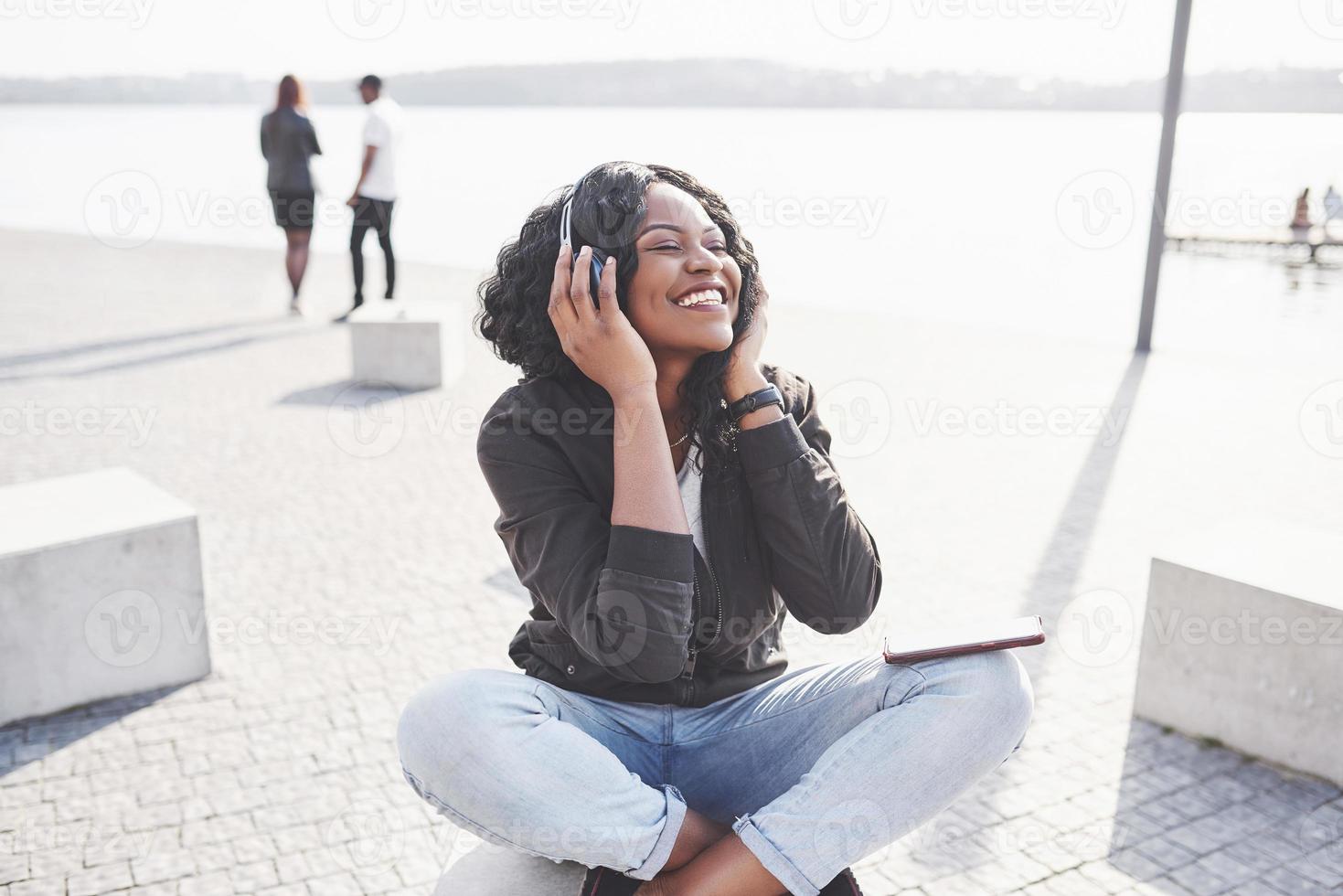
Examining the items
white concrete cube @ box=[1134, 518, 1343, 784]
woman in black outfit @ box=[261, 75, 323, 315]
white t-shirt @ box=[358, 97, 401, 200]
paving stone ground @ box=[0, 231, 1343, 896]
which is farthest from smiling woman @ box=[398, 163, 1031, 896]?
woman in black outfit @ box=[261, 75, 323, 315]

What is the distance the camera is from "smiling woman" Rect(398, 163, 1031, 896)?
81.5 inches

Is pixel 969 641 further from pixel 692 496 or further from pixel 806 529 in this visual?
pixel 692 496

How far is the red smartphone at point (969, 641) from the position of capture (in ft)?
7.18

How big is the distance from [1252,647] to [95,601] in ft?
12.3

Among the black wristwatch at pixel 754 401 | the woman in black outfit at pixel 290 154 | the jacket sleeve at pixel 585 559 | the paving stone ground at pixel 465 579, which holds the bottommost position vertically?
the paving stone ground at pixel 465 579

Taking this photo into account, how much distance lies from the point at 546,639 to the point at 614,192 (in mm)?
1002

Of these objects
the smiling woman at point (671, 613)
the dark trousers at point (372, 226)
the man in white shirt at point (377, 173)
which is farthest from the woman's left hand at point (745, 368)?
the dark trousers at point (372, 226)

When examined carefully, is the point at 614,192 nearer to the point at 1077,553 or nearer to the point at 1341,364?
the point at 1077,553

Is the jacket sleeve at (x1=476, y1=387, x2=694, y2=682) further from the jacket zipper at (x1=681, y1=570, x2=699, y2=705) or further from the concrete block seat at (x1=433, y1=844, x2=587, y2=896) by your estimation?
the concrete block seat at (x1=433, y1=844, x2=587, y2=896)

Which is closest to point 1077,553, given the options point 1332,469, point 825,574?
point 1332,469

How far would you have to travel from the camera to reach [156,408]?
8.05 metres

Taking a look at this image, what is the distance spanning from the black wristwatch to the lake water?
0.74 m

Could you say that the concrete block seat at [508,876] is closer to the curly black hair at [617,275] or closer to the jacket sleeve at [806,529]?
the jacket sleeve at [806,529]

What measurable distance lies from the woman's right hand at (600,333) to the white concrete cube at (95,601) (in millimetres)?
2145
